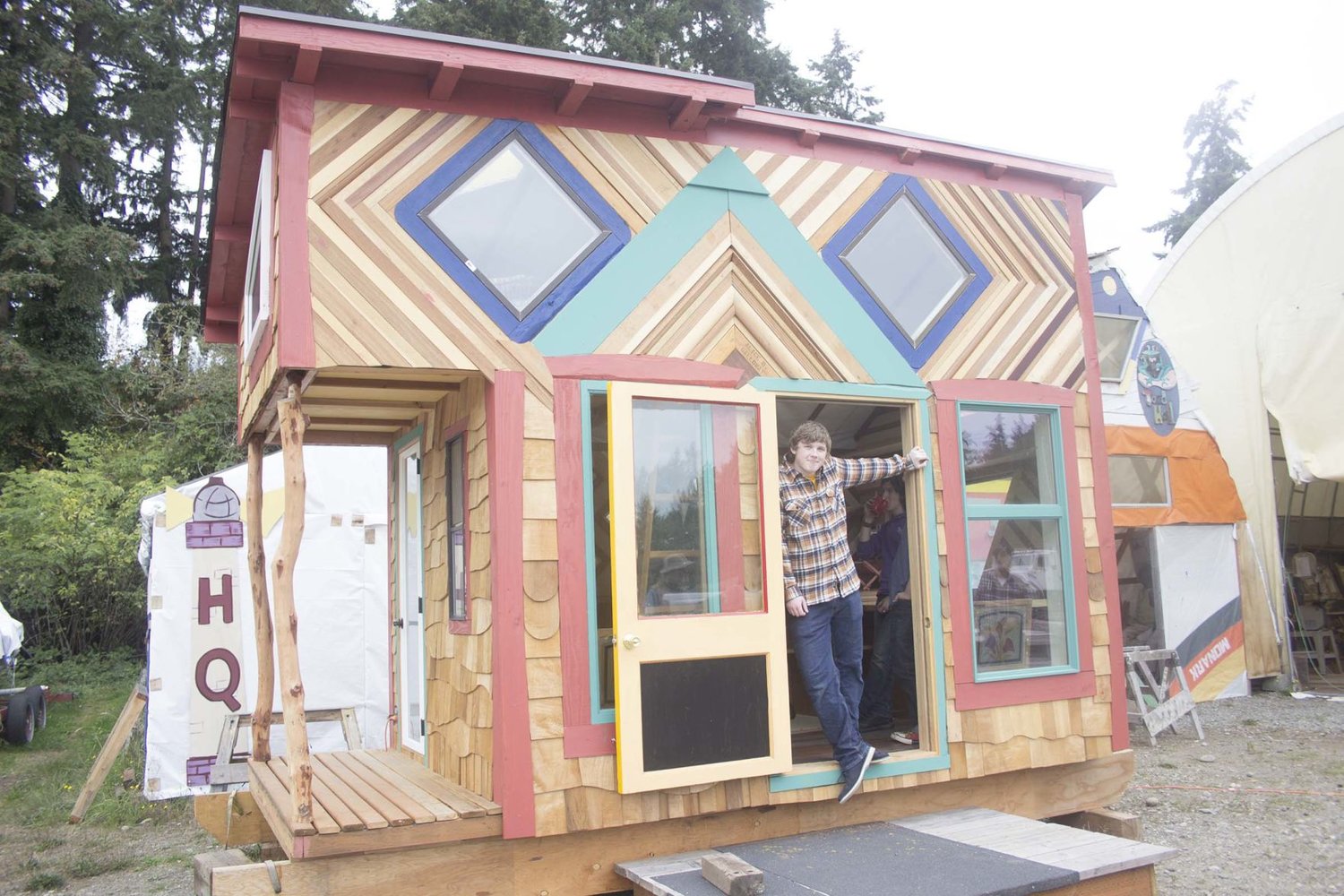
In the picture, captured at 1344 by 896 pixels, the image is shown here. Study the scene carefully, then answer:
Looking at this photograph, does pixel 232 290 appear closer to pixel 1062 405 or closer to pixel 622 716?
pixel 622 716

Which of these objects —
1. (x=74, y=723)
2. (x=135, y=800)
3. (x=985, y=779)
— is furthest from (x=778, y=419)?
(x=74, y=723)

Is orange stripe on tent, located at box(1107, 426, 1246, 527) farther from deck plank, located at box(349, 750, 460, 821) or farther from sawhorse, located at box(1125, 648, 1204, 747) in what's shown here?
deck plank, located at box(349, 750, 460, 821)

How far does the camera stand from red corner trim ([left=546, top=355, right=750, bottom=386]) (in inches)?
194

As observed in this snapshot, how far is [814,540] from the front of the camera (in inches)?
215

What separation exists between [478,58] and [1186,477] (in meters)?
10.7

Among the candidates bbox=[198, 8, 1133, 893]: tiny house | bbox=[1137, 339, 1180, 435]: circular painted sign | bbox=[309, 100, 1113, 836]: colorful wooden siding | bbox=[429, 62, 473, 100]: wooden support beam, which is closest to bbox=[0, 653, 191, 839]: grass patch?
bbox=[198, 8, 1133, 893]: tiny house

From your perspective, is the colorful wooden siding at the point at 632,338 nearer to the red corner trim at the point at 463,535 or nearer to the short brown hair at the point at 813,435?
the red corner trim at the point at 463,535

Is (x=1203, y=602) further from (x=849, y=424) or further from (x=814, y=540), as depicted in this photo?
(x=814, y=540)

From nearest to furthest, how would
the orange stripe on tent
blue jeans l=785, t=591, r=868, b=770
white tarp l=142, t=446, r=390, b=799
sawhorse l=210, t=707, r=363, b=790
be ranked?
1. blue jeans l=785, t=591, r=868, b=770
2. sawhorse l=210, t=707, r=363, b=790
3. white tarp l=142, t=446, r=390, b=799
4. the orange stripe on tent

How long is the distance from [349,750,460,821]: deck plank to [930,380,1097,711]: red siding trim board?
2803 millimetres

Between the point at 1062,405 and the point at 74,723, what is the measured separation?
12.0m

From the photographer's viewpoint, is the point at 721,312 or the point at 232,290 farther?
the point at 232,290

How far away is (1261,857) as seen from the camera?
6379 mm

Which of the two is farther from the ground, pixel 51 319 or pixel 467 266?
pixel 51 319
